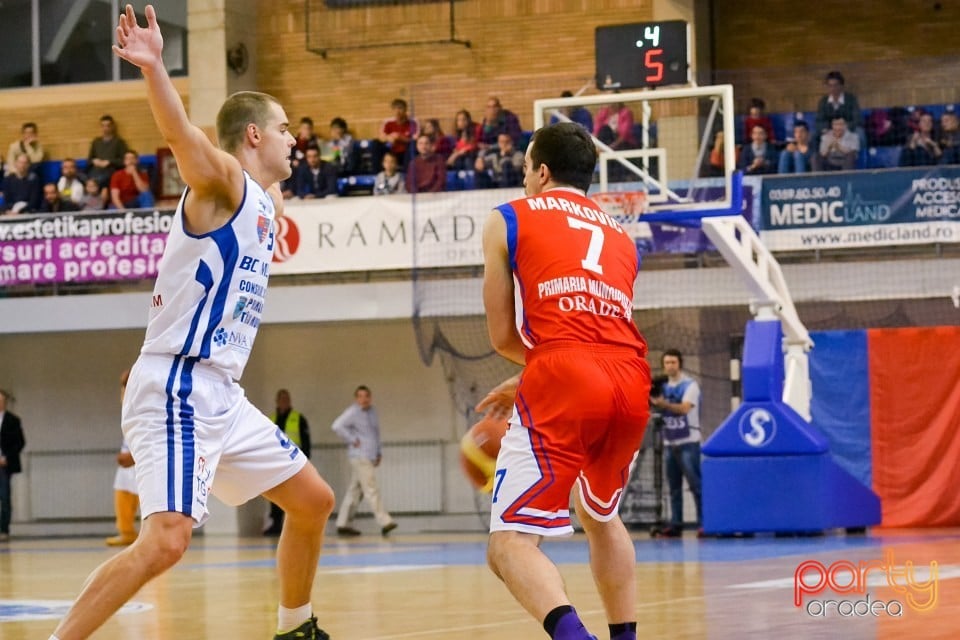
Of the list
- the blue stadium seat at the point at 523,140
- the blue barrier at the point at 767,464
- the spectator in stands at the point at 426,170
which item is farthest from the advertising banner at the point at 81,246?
the blue barrier at the point at 767,464

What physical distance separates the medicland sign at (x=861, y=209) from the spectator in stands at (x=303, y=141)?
6.92 metres

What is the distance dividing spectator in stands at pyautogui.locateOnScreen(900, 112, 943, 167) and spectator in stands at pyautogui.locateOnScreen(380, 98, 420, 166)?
6813 mm

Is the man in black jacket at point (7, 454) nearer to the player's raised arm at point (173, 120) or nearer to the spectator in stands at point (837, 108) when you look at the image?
the spectator in stands at point (837, 108)

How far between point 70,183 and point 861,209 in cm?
1180

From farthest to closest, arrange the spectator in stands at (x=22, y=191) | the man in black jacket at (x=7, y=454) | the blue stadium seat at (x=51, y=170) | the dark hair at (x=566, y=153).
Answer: the blue stadium seat at (x=51, y=170)
the spectator in stands at (x=22, y=191)
the man in black jacket at (x=7, y=454)
the dark hair at (x=566, y=153)

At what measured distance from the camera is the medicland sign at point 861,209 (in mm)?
17234

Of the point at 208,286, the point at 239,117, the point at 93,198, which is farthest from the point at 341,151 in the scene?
the point at 208,286

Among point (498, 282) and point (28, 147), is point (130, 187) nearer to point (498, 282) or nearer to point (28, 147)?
point (28, 147)

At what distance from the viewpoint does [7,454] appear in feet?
69.3

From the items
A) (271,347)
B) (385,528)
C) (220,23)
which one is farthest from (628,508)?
(220,23)

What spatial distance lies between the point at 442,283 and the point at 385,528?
3.53m

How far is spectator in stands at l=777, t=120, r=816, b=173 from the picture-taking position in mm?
18297

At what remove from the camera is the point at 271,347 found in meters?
23.1

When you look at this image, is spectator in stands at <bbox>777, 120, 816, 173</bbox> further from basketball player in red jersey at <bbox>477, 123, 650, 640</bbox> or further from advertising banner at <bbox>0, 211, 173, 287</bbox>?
basketball player in red jersey at <bbox>477, 123, 650, 640</bbox>
